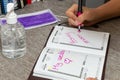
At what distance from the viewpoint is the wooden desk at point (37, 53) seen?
879 mm

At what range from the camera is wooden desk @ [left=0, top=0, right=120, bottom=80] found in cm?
88

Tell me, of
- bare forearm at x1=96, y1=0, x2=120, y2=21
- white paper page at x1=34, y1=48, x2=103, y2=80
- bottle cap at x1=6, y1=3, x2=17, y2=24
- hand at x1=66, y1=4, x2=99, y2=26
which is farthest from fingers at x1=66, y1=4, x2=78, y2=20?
bottle cap at x1=6, y1=3, x2=17, y2=24

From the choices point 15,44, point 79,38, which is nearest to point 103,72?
point 79,38

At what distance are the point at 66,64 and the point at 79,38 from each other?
7.1 inches

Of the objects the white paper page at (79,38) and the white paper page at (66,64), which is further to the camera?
the white paper page at (79,38)

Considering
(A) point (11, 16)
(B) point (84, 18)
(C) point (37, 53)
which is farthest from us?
(B) point (84, 18)

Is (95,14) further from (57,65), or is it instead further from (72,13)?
(57,65)

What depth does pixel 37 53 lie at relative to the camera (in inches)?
38.3

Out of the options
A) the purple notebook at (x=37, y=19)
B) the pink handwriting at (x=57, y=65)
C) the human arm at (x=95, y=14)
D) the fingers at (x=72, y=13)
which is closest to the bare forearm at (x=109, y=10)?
the human arm at (x=95, y=14)

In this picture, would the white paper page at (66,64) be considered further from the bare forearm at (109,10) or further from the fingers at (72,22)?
the bare forearm at (109,10)

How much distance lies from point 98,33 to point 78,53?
18cm

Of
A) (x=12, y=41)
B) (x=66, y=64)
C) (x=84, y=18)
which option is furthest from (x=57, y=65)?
(x=84, y=18)

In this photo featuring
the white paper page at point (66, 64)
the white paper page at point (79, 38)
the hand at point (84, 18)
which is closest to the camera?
the white paper page at point (66, 64)

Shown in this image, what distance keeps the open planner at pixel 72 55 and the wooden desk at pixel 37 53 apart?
30 mm
